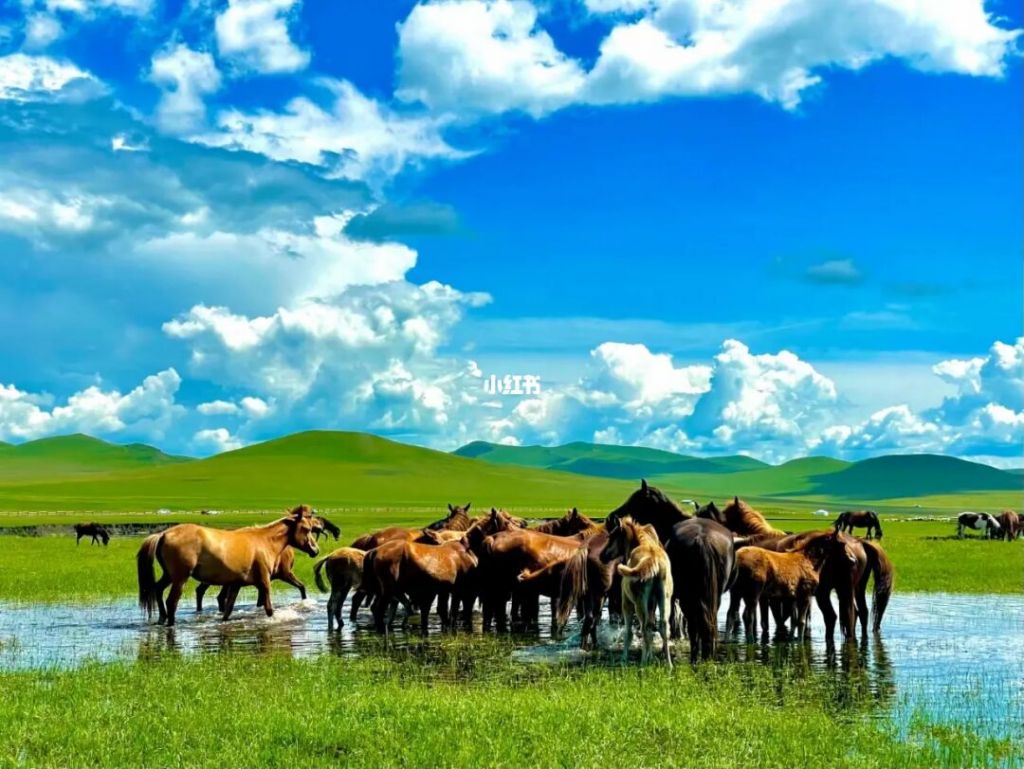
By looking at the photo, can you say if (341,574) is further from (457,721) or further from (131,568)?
(131,568)

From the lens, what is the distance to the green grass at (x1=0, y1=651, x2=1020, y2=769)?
389 inches

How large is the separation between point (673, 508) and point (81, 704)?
1064 centimetres

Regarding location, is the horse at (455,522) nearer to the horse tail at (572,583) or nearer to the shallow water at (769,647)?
the shallow water at (769,647)

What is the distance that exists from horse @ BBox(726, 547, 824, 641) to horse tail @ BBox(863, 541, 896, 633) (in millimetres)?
1153

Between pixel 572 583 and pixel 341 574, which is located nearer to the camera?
pixel 572 583

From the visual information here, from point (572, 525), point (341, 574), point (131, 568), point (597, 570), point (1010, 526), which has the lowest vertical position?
point (1010, 526)

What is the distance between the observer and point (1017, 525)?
54281 millimetres

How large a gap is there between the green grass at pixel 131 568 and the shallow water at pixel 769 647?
3698mm

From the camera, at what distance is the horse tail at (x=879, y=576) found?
18.4 meters

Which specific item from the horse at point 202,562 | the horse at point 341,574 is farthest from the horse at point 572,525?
the horse at point 202,562

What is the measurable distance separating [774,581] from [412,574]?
6.79 meters

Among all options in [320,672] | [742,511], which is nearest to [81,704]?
[320,672]

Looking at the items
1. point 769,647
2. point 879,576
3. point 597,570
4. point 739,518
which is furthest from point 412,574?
point 879,576

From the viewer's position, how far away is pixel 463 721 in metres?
11.0
